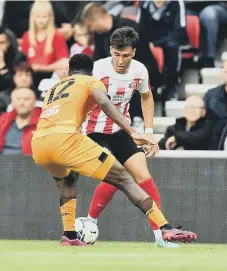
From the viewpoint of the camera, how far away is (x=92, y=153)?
9438 mm

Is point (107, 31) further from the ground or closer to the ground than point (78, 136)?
further from the ground

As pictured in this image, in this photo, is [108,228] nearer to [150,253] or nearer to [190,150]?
[190,150]

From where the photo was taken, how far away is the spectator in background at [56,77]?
13.9 meters

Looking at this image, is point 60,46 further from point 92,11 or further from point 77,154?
point 77,154

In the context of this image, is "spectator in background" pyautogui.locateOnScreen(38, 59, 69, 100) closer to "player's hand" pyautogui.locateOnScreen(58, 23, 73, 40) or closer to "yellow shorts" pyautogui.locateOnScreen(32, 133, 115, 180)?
"player's hand" pyautogui.locateOnScreen(58, 23, 73, 40)

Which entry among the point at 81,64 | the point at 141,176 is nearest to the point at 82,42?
the point at 141,176

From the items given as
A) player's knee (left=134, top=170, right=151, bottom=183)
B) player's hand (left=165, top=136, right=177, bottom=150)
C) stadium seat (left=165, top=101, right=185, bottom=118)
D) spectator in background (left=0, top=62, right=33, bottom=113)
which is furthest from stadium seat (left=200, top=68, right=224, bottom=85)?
player's knee (left=134, top=170, right=151, bottom=183)

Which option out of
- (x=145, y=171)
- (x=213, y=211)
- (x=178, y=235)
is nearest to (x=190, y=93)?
(x=213, y=211)

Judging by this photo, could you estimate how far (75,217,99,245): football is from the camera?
10.4m

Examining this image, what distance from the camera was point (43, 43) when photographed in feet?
46.0

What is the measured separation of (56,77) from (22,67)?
1.46 feet

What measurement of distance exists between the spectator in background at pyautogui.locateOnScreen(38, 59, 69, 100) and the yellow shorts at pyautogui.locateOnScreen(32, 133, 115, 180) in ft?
14.5

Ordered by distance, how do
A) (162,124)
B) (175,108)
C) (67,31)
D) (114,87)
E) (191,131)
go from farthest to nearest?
(67,31) → (175,108) → (162,124) → (191,131) → (114,87)

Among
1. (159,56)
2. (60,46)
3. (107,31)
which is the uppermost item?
(107,31)
